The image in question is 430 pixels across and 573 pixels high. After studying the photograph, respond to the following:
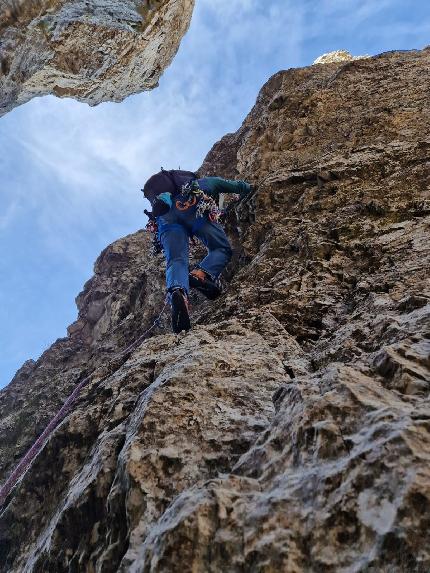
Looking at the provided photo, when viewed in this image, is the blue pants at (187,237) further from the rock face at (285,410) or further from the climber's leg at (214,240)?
the rock face at (285,410)

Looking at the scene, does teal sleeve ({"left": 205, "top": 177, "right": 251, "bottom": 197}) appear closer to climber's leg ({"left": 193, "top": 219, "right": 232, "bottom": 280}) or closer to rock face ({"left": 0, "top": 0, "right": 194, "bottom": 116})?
Result: climber's leg ({"left": 193, "top": 219, "right": 232, "bottom": 280})

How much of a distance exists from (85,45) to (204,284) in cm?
570

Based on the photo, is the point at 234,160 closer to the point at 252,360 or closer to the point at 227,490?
the point at 252,360

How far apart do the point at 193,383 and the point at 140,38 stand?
347 inches

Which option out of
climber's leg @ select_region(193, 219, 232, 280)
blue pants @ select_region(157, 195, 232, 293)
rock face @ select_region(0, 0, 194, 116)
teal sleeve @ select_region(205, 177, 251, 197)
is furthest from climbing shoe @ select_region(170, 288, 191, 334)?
rock face @ select_region(0, 0, 194, 116)

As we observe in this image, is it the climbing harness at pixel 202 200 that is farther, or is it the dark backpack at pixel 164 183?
the dark backpack at pixel 164 183

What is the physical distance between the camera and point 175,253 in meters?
7.78

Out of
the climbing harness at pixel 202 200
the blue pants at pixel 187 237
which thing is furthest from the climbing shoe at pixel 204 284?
the climbing harness at pixel 202 200

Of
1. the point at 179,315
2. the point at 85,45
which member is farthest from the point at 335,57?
the point at 179,315

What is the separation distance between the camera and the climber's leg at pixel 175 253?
7.08m

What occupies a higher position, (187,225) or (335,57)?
(335,57)

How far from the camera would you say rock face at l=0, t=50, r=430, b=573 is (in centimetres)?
228

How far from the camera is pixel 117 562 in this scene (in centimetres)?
302

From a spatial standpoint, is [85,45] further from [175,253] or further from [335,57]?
[335,57]
